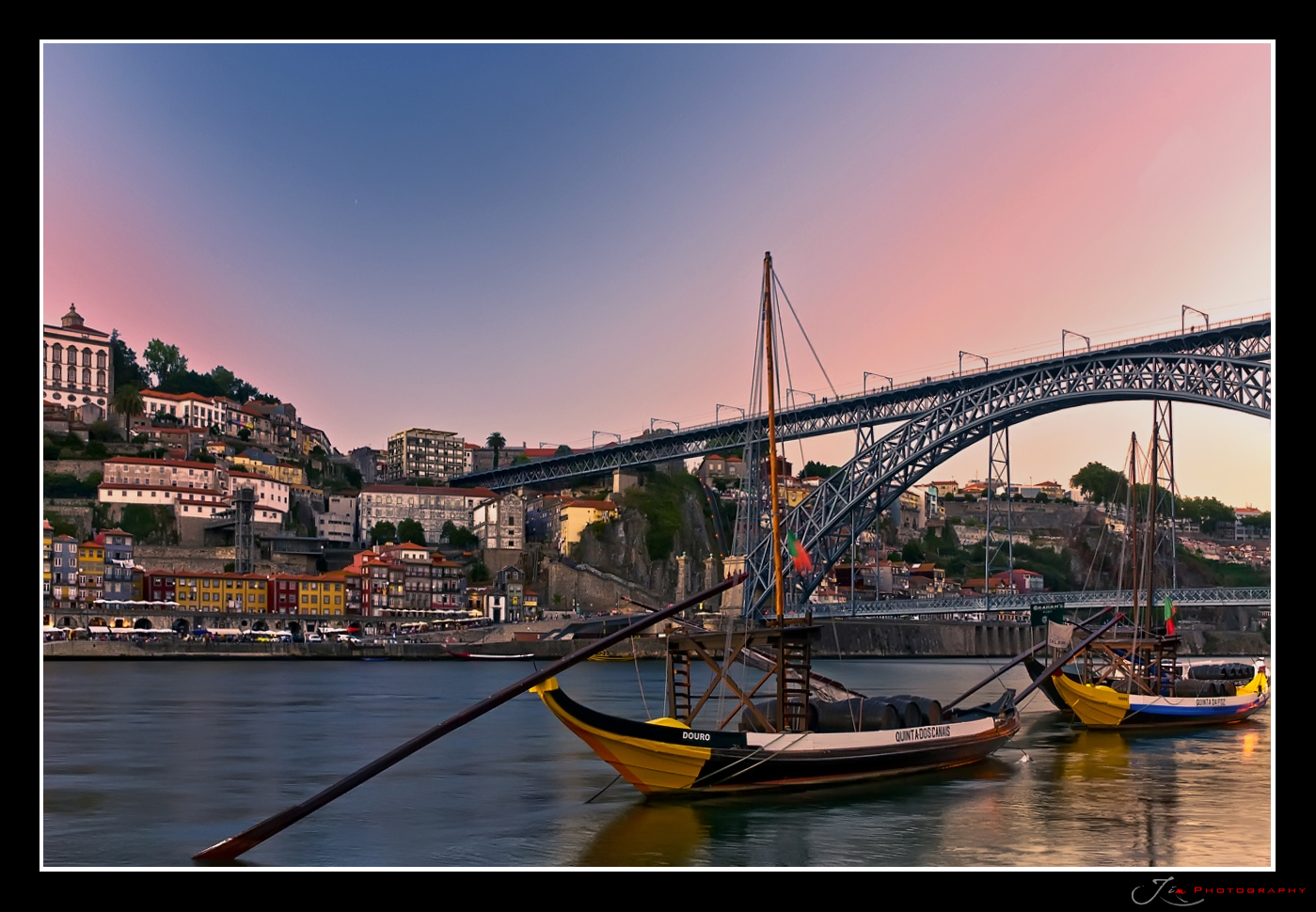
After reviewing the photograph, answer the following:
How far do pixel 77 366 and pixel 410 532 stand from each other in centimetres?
2777

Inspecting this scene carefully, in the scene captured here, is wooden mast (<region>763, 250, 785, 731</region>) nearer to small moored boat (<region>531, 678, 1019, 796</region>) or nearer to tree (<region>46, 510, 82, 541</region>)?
small moored boat (<region>531, 678, 1019, 796</region>)

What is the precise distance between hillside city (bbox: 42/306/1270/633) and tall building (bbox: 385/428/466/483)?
0.59 ft

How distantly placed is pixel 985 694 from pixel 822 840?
93.0 ft

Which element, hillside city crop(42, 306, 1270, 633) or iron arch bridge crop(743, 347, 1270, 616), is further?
hillside city crop(42, 306, 1270, 633)

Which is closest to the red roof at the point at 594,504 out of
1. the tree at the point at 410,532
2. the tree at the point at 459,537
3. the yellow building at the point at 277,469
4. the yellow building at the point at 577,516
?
the yellow building at the point at 577,516

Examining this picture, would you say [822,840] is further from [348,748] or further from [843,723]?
[348,748]

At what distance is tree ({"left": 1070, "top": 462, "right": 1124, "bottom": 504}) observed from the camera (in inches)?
5330

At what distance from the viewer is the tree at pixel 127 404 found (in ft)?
323

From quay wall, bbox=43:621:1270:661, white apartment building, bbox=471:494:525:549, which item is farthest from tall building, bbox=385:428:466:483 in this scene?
quay wall, bbox=43:621:1270:661

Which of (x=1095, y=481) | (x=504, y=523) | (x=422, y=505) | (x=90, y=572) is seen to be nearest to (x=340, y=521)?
(x=422, y=505)
